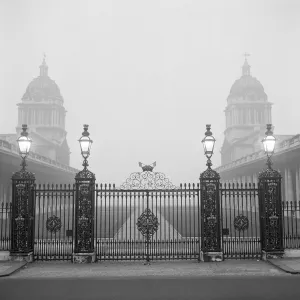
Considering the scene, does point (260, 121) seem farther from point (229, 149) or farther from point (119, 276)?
point (119, 276)

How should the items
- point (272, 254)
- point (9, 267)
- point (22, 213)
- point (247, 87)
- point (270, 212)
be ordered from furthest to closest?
1. point (247, 87)
2. point (270, 212)
3. point (22, 213)
4. point (272, 254)
5. point (9, 267)

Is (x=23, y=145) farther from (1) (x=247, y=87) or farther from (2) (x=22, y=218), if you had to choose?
(1) (x=247, y=87)

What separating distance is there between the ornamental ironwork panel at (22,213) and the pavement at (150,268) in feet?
2.54

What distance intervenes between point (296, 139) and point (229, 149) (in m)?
70.3

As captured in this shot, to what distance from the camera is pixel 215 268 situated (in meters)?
14.6

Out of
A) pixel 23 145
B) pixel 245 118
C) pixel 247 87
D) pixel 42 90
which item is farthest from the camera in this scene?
pixel 42 90

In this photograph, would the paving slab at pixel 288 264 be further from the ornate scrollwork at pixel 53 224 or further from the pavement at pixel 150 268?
the ornate scrollwork at pixel 53 224

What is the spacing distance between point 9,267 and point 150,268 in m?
5.05

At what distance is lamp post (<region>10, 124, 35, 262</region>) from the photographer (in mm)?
16078

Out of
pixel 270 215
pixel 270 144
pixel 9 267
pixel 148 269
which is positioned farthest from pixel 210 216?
pixel 9 267

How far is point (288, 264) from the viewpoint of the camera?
14.9m

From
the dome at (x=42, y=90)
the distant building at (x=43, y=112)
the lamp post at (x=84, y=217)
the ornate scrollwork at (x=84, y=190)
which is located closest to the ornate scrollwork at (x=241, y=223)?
the lamp post at (x=84, y=217)

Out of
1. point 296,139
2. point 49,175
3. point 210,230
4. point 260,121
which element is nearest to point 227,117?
point 260,121

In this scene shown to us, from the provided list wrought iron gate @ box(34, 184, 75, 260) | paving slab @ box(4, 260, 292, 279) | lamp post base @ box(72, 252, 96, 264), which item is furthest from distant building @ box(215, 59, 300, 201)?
lamp post base @ box(72, 252, 96, 264)
